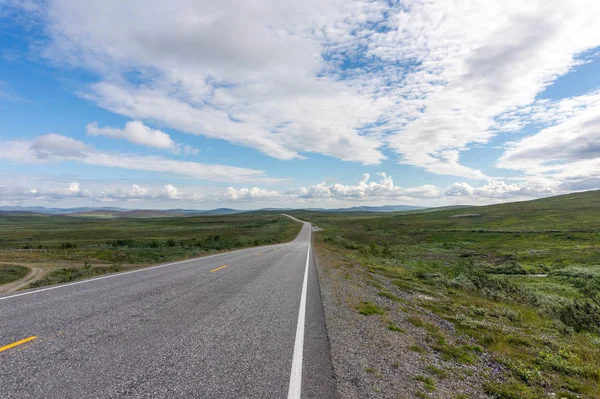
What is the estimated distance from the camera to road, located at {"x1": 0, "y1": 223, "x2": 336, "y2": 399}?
4043 millimetres

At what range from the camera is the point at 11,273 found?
18.0 meters

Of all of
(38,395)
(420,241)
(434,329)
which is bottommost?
(420,241)

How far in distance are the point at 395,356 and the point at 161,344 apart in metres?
4.46

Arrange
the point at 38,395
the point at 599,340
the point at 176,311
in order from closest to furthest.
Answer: the point at 38,395, the point at 176,311, the point at 599,340

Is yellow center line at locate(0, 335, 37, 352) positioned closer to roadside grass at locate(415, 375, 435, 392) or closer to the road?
the road

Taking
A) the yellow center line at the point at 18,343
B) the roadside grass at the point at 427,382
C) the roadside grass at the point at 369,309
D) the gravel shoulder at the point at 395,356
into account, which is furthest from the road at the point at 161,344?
the roadside grass at the point at 427,382

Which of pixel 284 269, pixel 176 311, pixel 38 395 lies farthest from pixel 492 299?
pixel 38 395

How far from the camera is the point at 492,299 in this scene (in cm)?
1444

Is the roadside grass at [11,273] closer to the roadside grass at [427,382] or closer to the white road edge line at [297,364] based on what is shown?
the white road edge line at [297,364]

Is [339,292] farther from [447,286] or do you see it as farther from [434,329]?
[447,286]

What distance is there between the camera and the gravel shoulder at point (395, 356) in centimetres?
461

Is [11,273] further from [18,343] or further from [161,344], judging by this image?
[161,344]

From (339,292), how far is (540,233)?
67.5 metres

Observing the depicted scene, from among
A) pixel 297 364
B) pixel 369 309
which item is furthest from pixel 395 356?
pixel 369 309
